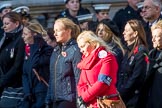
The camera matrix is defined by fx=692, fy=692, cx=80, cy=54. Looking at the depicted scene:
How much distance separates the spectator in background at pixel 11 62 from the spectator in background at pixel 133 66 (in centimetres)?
167

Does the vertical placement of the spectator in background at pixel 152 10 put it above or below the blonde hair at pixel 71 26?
below

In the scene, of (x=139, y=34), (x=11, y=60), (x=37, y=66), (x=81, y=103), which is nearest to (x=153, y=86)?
(x=81, y=103)

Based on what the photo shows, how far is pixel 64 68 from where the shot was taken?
838cm

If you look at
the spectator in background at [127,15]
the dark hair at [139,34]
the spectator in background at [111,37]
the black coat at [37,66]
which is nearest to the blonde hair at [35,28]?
the black coat at [37,66]

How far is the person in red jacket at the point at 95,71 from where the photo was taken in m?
7.65

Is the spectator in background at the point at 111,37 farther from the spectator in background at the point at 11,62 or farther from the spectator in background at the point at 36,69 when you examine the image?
the spectator in background at the point at 11,62

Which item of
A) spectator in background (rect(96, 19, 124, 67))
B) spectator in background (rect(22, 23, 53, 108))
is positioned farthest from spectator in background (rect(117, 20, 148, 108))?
spectator in background (rect(22, 23, 53, 108))

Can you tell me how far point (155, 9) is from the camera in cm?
980

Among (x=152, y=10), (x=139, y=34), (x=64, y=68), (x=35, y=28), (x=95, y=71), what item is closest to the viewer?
(x=95, y=71)

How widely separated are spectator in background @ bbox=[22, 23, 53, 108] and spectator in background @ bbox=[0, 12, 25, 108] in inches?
6.8

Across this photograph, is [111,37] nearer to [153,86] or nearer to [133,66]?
[133,66]

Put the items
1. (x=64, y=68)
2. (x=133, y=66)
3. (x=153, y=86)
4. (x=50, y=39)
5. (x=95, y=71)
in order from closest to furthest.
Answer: (x=95, y=71), (x=153, y=86), (x=64, y=68), (x=133, y=66), (x=50, y=39)

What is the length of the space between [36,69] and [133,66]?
5.13 ft

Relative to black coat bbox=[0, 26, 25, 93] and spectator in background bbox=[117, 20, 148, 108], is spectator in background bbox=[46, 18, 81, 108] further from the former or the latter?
black coat bbox=[0, 26, 25, 93]
